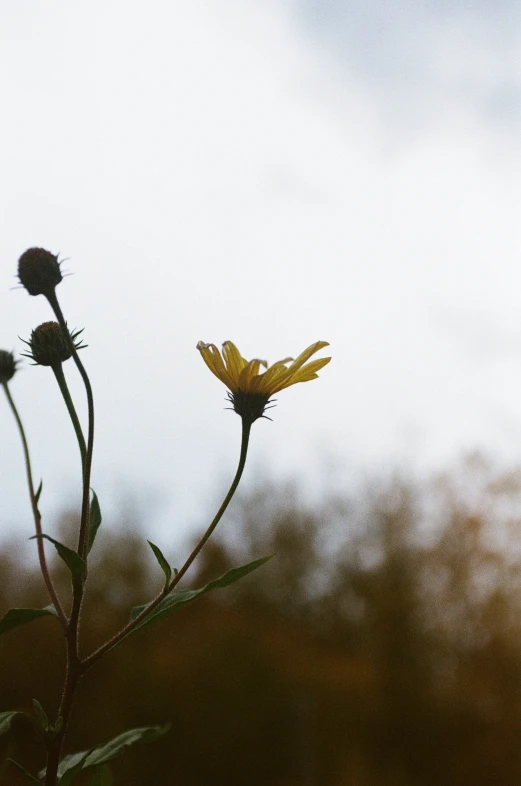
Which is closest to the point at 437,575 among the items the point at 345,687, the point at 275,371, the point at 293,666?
the point at 345,687

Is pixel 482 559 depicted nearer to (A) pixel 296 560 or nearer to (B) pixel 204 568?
(A) pixel 296 560

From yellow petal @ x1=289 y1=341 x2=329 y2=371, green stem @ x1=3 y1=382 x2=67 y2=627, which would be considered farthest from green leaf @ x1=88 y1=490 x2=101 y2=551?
yellow petal @ x1=289 y1=341 x2=329 y2=371

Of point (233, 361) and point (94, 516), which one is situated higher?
point (233, 361)

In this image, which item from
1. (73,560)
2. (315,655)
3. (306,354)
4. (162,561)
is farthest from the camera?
(315,655)

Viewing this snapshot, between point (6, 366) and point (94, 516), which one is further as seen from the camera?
point (6, 366)

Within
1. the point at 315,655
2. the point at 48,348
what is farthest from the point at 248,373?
the point at 315,655

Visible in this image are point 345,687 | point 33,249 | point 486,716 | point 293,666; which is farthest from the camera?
point 486,716

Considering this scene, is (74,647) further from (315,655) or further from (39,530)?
(315,655)

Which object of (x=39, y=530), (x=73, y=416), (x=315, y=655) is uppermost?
(x=73, y=416)

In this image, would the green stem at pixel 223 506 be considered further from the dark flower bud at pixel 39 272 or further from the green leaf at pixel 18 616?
the dark flower bud at pixel 39 272
